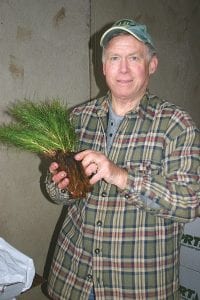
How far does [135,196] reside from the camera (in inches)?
45.3

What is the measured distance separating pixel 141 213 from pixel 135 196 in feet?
0.50

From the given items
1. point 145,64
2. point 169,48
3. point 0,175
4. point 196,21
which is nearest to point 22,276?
point 0,175

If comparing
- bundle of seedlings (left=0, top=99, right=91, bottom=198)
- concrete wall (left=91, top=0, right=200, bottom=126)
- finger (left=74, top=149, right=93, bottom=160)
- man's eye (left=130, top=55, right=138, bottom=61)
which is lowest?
finger (left=74, top=149, right=93, bottom=160)

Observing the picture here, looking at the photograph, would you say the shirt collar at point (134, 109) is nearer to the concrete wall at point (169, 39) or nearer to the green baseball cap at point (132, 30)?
the green baseball cap at point (132, 30)

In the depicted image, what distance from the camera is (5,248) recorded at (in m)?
1.51

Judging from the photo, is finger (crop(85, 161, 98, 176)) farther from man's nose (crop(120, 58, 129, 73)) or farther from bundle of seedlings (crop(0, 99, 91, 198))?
man's nose (crop(120, 58, 129, 73))

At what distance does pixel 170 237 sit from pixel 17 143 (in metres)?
0.75

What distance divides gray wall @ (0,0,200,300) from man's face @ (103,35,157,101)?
2.36 feet

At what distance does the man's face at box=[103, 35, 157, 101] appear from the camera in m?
1.30

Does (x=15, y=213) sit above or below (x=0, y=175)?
below

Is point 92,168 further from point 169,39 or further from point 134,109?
point 169,39

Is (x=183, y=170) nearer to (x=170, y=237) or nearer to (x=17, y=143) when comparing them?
(x=170, y=237)

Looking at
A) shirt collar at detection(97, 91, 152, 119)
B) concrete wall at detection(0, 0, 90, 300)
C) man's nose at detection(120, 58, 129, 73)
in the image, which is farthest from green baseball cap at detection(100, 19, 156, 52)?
concrete wall at detection(0, 0, 90, 300)

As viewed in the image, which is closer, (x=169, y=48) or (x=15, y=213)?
(x=15, y=213)
